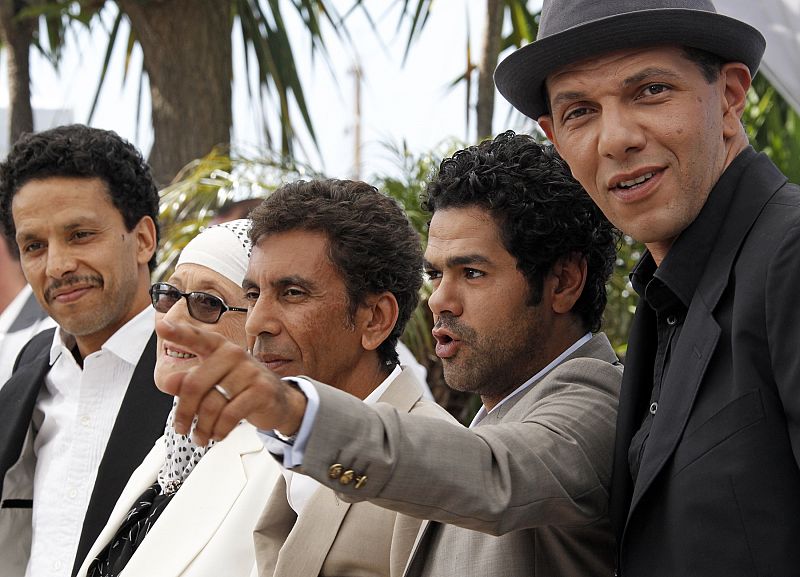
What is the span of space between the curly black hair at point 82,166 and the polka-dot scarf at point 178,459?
3.83 feet

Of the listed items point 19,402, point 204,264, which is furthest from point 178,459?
point 19,402

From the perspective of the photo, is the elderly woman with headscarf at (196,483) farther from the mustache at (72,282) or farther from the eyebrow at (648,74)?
the eyebrow at (648,74)

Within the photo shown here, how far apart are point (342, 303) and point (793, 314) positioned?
1422mm

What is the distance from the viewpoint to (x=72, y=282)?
3.94 metres

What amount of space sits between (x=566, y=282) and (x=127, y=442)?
1709 millimetres

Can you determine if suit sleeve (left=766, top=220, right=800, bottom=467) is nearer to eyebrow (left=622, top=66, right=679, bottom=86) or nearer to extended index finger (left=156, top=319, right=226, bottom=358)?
eyebrow (left=622, top=66, right=679, bottom=86)

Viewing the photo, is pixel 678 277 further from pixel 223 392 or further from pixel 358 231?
pixel 358 231

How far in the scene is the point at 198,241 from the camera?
343 cm

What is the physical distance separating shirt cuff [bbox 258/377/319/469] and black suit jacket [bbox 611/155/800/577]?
0.60 metres

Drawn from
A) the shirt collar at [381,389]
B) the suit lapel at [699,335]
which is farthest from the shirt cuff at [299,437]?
the shirt collar at [381,389]

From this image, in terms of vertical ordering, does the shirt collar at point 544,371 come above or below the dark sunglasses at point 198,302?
below

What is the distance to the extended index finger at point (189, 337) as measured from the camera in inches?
62.0

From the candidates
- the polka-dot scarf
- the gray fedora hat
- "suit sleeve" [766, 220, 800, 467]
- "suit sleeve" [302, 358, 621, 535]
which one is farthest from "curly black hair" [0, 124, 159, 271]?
"suit sleeve" [766, 220, 800, 467]

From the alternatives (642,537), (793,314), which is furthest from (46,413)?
(793,314)
